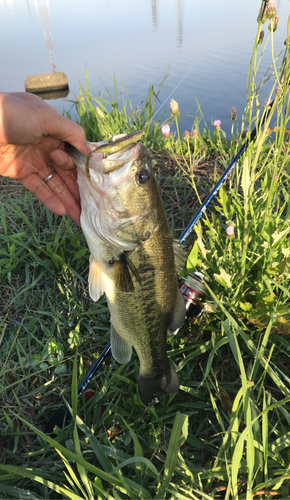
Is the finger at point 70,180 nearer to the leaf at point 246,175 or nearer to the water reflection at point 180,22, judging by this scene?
the leaf at point 246,175

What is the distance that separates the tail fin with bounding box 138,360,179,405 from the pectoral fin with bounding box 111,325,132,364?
0.63ft

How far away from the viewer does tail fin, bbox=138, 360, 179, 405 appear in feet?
6.20

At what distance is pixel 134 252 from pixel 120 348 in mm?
638

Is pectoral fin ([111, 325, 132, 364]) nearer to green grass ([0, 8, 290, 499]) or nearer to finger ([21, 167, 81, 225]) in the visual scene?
green grass ([0, 8, 290, 499])

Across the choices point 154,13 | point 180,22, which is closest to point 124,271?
point 180,22

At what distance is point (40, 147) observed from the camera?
2342 mm

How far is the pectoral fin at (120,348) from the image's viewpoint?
2.00m

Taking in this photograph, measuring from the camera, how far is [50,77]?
11625 millimetres

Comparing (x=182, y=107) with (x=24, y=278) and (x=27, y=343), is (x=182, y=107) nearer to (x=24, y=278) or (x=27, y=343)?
(x=24, y=278)

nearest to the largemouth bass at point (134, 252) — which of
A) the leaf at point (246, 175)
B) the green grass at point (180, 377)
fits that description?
the green grass at point (180, 377)

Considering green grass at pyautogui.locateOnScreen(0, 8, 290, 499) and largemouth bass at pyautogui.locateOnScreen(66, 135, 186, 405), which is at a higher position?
largemouth bass at pyautogui.locateOnScreen(66, 135, 186, 405)

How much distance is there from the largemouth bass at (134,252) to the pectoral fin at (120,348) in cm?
7

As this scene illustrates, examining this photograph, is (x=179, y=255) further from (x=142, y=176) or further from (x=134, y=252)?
(x=142, y=176)

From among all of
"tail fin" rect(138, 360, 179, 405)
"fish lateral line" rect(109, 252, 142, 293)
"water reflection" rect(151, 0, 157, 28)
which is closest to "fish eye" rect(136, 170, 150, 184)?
"fish lateral line" rect(109, 252, 142, 293)
